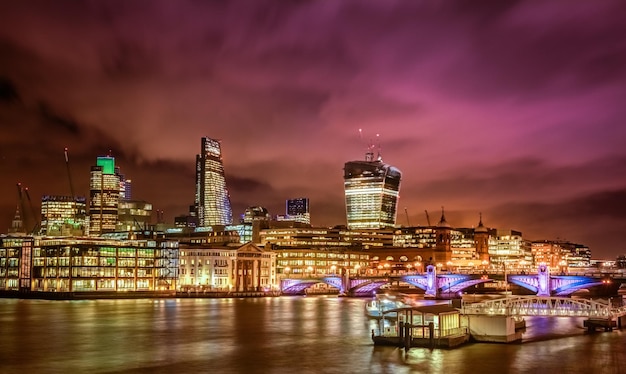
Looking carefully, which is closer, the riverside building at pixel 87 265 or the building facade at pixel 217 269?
the riverside building at pixel 87 265

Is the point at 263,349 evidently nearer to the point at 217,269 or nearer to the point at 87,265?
the point at 87,265

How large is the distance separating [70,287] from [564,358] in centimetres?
12099

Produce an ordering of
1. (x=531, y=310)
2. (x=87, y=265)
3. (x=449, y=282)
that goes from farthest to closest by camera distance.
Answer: (x=87, y=265), (x=449, y=282), (x=531, y=310)

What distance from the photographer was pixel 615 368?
51375 mm

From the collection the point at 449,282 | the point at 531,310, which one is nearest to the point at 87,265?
the point at 449,282

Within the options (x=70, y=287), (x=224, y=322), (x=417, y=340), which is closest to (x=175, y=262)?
(x=70, y=287)

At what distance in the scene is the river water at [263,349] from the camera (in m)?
52.1

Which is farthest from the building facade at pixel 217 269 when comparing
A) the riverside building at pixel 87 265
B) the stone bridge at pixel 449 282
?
the stone bridge at pixel 449 282

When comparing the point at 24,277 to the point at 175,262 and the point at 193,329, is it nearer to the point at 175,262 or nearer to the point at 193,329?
the point at 175,262

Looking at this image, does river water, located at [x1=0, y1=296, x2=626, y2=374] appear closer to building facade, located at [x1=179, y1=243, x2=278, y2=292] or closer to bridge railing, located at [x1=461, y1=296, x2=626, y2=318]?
bridge railing, located at [x1=461, y1=296, x2=626, y2=318]

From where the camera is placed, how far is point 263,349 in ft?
209

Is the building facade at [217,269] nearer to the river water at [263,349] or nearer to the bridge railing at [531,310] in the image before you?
the river water at [263,349]

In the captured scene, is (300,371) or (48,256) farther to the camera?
(48,256)

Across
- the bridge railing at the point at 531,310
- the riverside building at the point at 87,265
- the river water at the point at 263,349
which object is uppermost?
the riverside building at the point at 87,265
